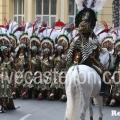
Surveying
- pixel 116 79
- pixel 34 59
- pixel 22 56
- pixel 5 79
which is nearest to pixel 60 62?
pixel 34 59

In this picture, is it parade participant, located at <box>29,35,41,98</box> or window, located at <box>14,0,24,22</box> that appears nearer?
parade participant, located at <box>29,35,41,98</box>

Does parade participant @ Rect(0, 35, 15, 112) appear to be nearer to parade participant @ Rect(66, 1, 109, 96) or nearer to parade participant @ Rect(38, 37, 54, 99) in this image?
parade participant @ Rect(38, 37, 54, 99)

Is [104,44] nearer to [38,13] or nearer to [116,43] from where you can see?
Result: [116,43]

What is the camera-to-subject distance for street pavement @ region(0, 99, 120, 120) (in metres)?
11.0

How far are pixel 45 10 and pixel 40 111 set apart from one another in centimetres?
1315

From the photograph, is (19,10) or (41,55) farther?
(19,10)

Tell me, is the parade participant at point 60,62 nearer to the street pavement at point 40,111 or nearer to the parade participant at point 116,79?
the street pavement at point 40,111

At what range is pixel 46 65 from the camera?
524 inches

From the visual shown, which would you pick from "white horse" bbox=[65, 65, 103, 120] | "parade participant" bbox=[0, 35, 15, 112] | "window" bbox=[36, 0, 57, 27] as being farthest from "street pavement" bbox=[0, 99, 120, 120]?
"window" bbox=[36, 0, 57, 27]

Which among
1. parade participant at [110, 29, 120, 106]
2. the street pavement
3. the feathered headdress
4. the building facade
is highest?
the building facade

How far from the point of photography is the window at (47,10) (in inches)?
954

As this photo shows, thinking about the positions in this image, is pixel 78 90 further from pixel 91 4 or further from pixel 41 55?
pixel 41 55

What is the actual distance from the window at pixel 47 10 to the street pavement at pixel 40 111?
36.7ft

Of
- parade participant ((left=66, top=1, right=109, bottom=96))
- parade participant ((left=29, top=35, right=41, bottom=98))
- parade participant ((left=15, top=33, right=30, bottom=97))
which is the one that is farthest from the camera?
parade participant ((left=15, top=33, right=30, bottom=97))
